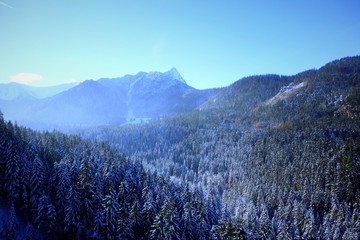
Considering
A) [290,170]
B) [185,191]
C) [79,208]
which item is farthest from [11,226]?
[290,170]

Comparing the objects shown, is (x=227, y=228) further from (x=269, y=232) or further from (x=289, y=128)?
(x=289, y=128)

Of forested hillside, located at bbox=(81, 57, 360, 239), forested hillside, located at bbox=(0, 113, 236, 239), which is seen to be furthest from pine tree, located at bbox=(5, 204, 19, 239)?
forested hillside, located at bbox=(81, 57, 360, 239)

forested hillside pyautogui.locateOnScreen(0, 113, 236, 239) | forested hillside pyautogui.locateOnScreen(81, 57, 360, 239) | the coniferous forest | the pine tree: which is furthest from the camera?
forested hillside pyautogui.locateOnScreen(81, 57, 360, 239)

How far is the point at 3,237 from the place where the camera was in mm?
40844

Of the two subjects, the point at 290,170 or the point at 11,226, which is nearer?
the point at 11,226

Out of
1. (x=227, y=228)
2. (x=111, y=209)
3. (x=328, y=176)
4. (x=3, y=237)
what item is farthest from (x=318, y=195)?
(x=3, y=237)

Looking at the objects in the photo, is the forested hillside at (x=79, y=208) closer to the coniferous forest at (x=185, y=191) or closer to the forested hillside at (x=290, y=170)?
the coniferous forest at (x=185, y=191)

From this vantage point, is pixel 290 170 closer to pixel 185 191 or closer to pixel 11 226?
pixel 185 191

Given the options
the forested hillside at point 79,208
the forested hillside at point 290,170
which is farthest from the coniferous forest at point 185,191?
the forested hillside at point 290,170

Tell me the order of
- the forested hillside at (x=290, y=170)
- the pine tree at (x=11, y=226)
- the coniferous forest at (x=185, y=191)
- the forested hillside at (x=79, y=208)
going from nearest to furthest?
1. the pine tree at (x=11, y=226)
2. the forested hillside at (x=79, y=208)
3. the coniferous forest at (x=185, y=191)
4. the forested hillside at (x=290, y=170)

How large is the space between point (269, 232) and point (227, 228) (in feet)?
78.0

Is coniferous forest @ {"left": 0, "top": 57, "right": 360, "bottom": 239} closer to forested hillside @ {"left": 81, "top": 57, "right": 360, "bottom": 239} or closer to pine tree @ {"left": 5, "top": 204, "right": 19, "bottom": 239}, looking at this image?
pine tree @ {"left": 5, "top": 204, "right": 19, "bottom": 239}

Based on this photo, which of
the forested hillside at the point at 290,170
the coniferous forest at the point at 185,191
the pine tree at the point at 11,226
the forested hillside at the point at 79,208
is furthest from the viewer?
the forested hillside at the point at 290,170

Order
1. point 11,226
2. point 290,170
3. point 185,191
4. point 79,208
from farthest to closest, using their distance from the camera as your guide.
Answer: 1. point 290,170
2. point 185,191
3. point 79,208
4. point 11,226
